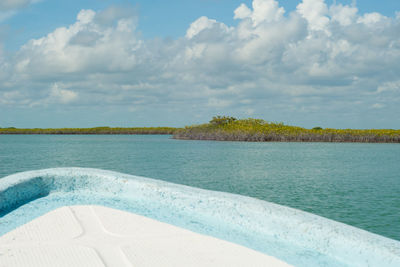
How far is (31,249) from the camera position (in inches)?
62.8

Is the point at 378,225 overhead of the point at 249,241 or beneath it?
beneath

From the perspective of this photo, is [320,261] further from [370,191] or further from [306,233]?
[370,191]

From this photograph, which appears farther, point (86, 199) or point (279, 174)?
point (279, 174)

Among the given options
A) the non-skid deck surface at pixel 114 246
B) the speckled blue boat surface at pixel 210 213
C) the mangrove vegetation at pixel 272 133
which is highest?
the mangrove vegetation at pixel 272 133

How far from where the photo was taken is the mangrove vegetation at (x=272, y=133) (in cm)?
3513

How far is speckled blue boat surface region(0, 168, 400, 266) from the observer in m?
1.50

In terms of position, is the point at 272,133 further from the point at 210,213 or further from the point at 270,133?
the point at 210,213

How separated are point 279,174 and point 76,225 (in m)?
11.9

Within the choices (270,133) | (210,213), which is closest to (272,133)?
(270,133)

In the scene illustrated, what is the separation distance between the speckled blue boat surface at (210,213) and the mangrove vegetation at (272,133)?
34487mm

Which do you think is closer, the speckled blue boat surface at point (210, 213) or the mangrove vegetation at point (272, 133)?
the speckled blue boat surface at point (210, 213)

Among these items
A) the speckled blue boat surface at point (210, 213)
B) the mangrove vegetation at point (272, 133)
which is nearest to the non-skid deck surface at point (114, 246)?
the speckled blue boat surface at point (210, 213)

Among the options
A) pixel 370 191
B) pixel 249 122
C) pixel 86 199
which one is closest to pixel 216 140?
pixel 249 122

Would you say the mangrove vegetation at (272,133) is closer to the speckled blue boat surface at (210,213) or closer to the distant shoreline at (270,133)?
the distant shoreline at (270,133)
